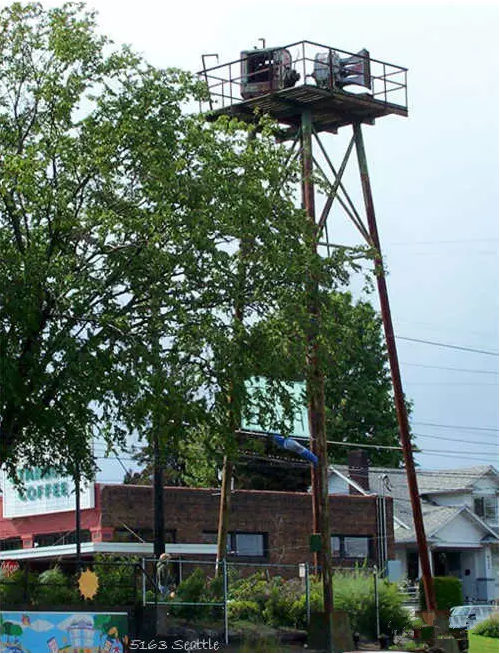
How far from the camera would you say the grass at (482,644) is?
33278mm

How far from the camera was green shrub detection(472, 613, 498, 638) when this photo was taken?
3876 cm

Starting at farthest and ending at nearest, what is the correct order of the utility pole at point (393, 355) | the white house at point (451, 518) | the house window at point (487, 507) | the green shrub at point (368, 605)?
the house window at point (487, 507) < the white house at point (451, 518) < the utility pole at point (393, 355) < the green shrub at point (368, 605)

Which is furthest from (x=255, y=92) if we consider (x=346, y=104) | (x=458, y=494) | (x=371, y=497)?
(x=458, y=494)

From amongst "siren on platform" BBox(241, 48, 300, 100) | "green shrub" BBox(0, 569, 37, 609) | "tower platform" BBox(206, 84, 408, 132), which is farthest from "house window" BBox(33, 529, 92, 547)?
"green shrub" BBox(0, 569, 37, 609)

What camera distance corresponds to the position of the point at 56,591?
24078 mm

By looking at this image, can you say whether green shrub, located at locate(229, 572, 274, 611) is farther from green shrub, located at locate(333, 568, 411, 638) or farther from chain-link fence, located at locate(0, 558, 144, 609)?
chain-link fence, located at locate(0, 558, 144, 609)

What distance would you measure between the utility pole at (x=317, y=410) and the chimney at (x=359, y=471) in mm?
27754

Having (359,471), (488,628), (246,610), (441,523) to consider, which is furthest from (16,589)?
(441,523)

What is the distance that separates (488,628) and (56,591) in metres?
19.1

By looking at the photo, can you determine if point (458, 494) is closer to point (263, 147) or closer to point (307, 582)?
point (307, 582)

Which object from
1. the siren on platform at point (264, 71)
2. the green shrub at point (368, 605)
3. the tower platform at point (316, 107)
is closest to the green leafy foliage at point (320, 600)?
the green shrub at point (368, 605)

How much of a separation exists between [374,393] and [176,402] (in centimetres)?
4651

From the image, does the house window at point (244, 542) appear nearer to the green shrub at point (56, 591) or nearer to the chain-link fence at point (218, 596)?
the chain-link fence at point (218, 596)

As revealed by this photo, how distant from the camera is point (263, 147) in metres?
24.2
